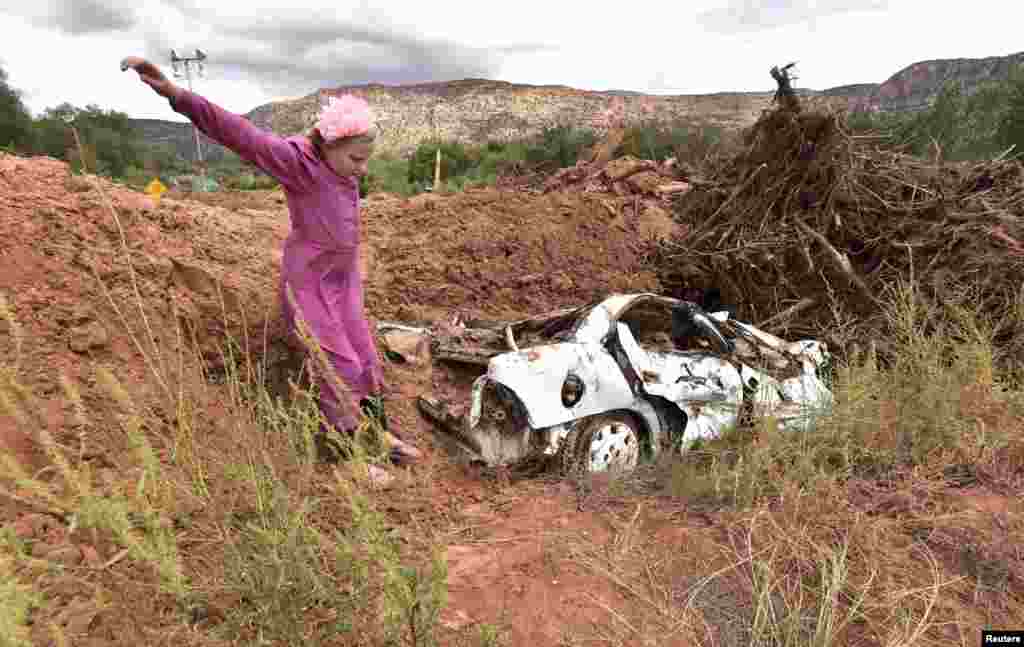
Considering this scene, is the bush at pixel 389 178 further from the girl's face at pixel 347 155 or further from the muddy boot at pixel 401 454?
the girl's face at pixel 347 155

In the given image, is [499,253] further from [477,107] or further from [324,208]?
[477,107]

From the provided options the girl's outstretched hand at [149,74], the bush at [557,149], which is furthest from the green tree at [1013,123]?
the girl's outstretched hand at [149,74]

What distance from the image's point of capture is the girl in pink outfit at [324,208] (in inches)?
116

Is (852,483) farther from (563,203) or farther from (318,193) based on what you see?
(563,203)

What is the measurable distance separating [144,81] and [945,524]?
15.2 feet

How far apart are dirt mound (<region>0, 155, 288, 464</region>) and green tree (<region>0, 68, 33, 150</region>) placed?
3452 centimetres

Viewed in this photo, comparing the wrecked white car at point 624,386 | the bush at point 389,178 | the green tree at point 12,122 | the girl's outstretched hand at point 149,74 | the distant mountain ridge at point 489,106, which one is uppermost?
the distant mountain ridge at point 489,106

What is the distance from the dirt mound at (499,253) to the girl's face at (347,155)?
325 centimetres

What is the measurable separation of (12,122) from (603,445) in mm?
40230

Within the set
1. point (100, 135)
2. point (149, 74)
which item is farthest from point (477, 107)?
point (149, 74)

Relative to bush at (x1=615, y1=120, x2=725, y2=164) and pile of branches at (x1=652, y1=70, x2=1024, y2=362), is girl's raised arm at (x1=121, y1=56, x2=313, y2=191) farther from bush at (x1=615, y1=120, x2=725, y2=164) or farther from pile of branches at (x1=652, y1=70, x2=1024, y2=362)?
bush at (x1=615, y1=120, x2=725, y2=164)

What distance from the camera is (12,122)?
30219 mm

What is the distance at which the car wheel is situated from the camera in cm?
382

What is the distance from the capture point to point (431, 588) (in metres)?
1.82
